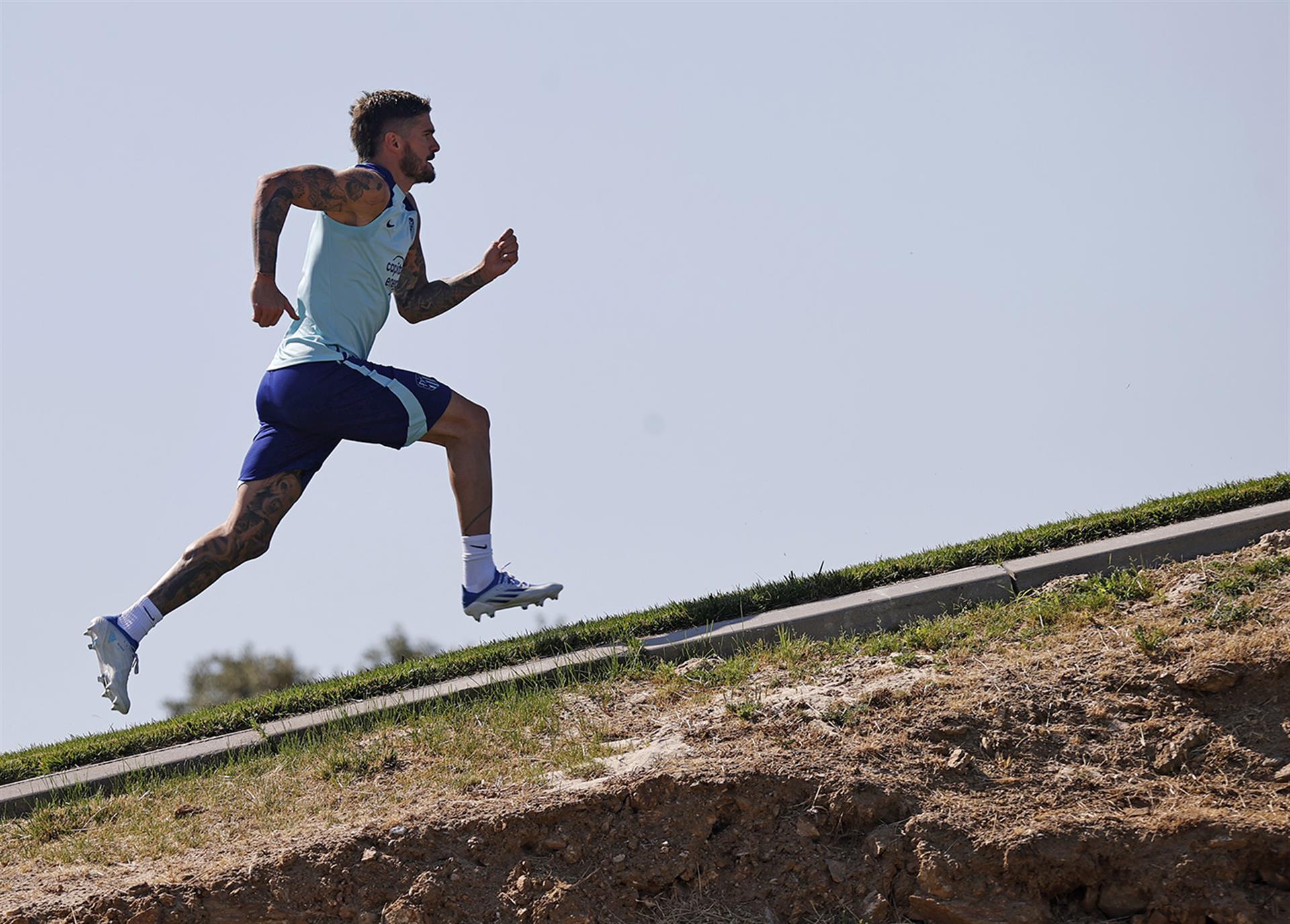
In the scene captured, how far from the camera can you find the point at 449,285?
21.1 ft

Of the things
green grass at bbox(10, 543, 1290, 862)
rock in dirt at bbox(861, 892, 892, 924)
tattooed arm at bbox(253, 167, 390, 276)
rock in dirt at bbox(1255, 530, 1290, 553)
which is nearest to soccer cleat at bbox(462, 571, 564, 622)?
green grass at bbox(10, 543, 1290, 862)

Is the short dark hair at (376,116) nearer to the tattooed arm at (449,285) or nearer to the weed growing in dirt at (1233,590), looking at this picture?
the tattooed arm at (449,285)

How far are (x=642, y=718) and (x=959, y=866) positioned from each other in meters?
1.33

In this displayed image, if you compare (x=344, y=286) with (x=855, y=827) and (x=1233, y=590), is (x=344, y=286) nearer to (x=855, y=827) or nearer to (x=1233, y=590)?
(x=855, y=827)

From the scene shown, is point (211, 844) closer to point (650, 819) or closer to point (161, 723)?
point (650, 819)

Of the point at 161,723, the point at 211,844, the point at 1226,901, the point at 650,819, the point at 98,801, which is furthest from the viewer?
the point at 161,723

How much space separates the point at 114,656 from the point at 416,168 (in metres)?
2.45

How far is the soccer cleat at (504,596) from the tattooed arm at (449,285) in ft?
4.62

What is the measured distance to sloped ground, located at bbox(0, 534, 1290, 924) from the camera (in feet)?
12.6

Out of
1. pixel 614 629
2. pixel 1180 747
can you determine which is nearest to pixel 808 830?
pixel 1180 747

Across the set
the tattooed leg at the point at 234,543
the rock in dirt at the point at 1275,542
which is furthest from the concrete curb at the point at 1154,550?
the tattooed leg at the point at 234,543

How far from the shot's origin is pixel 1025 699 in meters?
4.39

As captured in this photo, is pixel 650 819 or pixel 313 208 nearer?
pixel 650 819

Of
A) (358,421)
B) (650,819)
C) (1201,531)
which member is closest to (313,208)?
(358,421)
